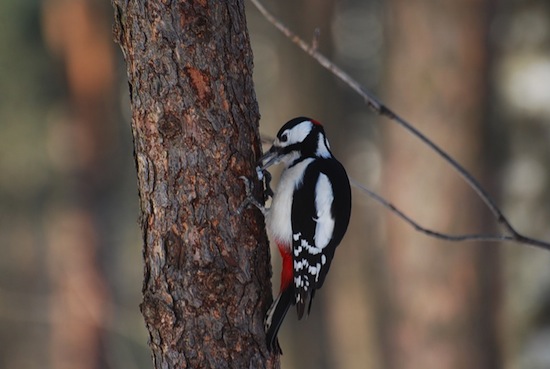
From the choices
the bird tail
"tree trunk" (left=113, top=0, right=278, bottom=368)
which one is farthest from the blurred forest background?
"tree trunk" (left=113, top=0, right=278, bottom=368)

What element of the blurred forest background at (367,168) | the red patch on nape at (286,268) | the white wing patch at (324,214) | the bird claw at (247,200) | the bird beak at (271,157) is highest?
the bird claw at (247,200)

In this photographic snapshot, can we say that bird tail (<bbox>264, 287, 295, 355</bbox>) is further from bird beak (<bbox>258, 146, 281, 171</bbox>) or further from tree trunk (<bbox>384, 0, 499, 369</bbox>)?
tree trunk (<bbox>384, 0, 499, 369</bbox>)

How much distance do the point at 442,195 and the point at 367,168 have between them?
737 centimetres

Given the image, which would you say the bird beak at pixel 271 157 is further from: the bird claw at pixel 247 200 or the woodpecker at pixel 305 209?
the bird claw at pixel 247 200

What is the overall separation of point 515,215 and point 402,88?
4.47 metres

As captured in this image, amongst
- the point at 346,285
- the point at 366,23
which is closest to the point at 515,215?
the point at 346,285

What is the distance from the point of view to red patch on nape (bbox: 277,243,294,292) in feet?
11.0

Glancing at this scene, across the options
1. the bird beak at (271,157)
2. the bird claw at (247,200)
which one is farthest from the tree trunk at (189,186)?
the bird beak at (271,157)

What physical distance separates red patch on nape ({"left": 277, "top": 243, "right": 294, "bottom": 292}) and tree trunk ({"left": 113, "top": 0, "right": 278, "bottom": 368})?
0.45 metres

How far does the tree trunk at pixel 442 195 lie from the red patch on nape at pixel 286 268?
3.05m

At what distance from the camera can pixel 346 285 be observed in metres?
11.3

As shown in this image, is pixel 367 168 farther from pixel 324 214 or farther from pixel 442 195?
pixel 324 214

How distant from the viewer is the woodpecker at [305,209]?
3363mm

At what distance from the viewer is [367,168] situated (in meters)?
13.8
